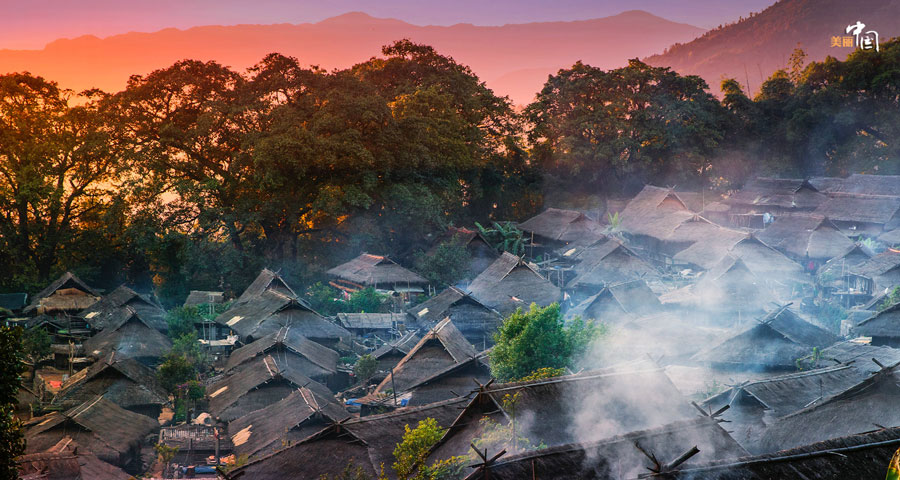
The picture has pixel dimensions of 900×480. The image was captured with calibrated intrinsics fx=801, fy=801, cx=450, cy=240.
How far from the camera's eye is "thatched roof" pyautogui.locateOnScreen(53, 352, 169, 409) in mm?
18922

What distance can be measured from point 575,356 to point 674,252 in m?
18.7

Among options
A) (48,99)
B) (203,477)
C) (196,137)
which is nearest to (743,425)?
(203,477)

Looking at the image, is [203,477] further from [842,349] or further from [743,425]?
[842,349]

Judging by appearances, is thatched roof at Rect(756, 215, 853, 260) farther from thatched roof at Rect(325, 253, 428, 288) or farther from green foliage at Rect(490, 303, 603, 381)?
green foliage at Rect(490, 303, 603, 381)

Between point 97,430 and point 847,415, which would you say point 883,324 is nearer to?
point 847,415

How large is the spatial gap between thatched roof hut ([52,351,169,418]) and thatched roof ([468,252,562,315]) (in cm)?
1057

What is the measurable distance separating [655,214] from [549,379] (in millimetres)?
25842

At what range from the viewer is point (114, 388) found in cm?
1923

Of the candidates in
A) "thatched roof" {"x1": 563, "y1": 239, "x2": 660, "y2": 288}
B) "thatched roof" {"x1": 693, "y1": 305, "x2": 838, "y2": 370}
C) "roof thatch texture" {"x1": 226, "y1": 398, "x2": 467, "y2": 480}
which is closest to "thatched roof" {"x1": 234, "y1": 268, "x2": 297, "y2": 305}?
"thatched roof" {"x1": 563, "y1": 239, "x2": 660, "y2": 288}

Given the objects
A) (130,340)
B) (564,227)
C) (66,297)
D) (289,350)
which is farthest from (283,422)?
(564,227)

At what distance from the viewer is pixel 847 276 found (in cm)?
2783

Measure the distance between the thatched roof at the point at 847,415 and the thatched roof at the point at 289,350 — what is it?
11.2 m

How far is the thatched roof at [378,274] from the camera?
2972 cm

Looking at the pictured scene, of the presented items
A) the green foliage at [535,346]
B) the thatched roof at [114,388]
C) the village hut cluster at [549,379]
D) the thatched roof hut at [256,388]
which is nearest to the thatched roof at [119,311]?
the village hut cluster at [549,379]
